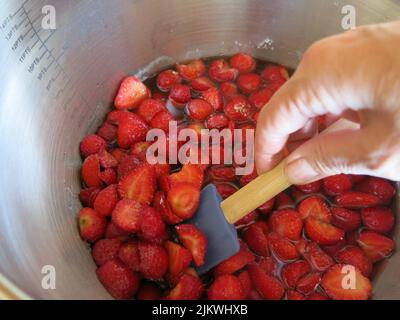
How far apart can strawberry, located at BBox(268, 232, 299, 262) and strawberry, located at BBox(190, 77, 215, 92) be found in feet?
1.89

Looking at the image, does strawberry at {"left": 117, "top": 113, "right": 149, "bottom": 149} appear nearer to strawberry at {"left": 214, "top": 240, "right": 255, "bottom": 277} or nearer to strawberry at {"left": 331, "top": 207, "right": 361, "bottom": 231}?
strawberry at {"left": 214, "top": 240, "right": 255, "bottom": 277}

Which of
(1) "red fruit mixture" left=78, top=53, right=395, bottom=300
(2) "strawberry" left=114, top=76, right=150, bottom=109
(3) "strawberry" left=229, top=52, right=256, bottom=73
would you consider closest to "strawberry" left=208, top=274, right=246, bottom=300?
(1) "red fruit mixture" left=78, top=53, right=395, bottom=300

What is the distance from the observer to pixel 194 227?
1.15 meters

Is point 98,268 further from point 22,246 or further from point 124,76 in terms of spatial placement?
point 124,76

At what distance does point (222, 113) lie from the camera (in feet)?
4.82

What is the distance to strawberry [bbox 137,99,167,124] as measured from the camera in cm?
141

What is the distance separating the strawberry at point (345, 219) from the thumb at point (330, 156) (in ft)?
1.20

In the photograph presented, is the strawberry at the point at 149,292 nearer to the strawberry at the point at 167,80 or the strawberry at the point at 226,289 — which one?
the strawberry at the point at 226,289

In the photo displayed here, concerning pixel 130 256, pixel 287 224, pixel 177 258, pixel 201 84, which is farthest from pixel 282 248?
pixel 201 84

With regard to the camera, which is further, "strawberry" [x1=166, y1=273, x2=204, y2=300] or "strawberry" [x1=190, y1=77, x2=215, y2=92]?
"strawberry" [x1=190, y1=77, x2=215, y2=92]

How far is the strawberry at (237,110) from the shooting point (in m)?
1.44

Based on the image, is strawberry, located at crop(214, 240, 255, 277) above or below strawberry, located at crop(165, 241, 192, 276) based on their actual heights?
below

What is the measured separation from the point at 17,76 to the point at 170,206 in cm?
52

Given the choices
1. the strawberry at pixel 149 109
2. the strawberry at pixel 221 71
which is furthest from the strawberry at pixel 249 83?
the strawberry at pixel 149 109
